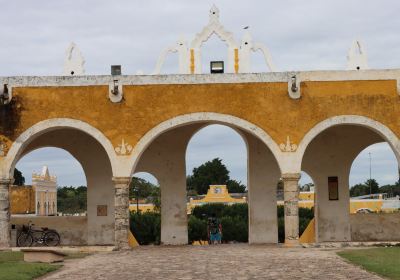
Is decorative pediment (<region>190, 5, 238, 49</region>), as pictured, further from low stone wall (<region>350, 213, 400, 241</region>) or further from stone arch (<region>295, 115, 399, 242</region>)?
low stone wall (<region>350, 213, 400, 241</region>)

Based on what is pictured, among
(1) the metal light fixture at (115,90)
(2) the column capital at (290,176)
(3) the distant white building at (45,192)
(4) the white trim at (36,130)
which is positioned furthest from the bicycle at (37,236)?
(3) the distant white building at (45,192)

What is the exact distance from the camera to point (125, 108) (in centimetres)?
1516

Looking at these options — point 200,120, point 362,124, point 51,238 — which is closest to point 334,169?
point 362,124

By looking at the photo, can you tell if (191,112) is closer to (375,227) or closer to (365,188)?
(375,227)

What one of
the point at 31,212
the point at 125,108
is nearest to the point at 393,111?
the point at 125,108

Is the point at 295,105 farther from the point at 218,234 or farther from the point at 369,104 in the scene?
the point at 218,234

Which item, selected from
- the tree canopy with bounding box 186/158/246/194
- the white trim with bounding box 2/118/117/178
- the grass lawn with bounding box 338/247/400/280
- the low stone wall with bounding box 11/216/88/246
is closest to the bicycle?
the low stone wall with bounding box 11/216/88/246

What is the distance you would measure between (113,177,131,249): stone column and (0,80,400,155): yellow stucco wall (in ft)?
2.94

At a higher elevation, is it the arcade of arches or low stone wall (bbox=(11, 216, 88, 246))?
the arcade of arches

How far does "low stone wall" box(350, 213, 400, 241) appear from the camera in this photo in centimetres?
1805

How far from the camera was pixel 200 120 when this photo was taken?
15.1 meters

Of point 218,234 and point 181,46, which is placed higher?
point 181,46

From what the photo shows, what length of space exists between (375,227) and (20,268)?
429 inches

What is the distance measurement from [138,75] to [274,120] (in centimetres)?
316
